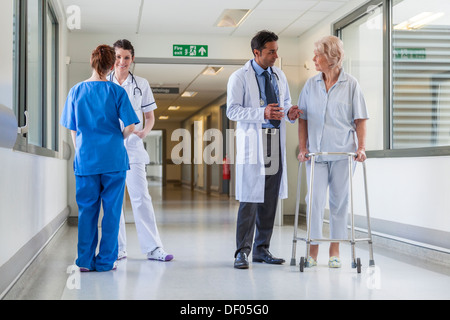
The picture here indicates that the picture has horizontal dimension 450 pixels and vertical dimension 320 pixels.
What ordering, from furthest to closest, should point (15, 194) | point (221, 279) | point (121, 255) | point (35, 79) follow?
point (35, 79), point (121, 255), point (221, 279), point (15, 194)

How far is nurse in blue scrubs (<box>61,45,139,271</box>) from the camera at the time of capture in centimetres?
348

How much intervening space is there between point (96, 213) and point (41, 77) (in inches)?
96.9

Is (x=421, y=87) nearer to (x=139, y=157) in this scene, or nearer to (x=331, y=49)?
(x=331, y=49)

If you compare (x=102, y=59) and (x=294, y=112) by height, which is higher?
(x=102, y=59)

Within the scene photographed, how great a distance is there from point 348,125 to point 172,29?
4.07 m

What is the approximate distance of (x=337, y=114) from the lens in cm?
361

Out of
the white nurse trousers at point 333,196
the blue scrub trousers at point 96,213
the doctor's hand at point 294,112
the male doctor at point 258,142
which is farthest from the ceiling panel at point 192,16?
the blue scrub trousers at point 96,213

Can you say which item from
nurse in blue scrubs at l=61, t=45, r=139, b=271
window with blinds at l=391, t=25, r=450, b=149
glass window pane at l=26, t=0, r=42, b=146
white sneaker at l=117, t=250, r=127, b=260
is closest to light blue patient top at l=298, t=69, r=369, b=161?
window with blinds at l=391, t=25, r=450, b=149

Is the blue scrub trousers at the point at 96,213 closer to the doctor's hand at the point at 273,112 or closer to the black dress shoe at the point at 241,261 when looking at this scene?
the black dress shoe at the point at 241,261

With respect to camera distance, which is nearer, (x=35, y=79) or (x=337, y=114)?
(x=337, y=114)

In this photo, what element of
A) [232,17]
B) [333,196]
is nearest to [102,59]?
[333,196]

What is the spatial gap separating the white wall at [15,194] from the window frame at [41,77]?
0.43ft

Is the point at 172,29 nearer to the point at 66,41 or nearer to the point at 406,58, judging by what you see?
the point at 66,41

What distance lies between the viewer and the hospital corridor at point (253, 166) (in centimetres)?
313
